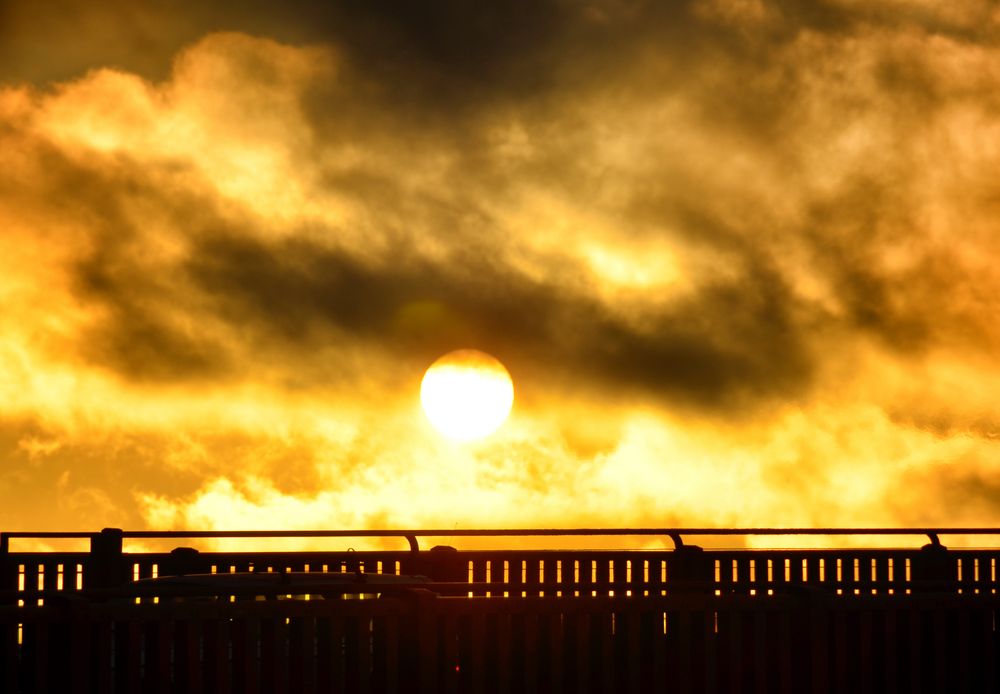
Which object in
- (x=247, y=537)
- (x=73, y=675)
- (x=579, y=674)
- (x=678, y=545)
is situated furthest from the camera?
(x=678, y=545)

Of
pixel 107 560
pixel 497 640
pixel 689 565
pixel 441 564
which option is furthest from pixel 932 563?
pixel 107 560

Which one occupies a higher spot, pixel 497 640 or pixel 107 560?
pixel 107 560

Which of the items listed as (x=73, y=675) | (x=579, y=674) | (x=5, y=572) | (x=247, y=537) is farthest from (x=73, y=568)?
(x=579, y=674)

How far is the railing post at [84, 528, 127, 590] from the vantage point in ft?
68.7

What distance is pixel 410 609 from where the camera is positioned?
14.4 meters

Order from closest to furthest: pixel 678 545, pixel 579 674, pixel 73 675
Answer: pixel 73 675
pixel 579 674
pixel 678 545

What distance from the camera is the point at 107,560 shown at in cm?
2100

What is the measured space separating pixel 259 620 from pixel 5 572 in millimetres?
7989

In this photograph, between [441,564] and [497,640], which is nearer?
[497,640]

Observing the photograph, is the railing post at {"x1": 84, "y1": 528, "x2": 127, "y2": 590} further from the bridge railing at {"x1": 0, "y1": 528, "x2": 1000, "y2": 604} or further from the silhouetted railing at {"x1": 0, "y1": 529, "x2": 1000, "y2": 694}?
the silhouetted railing at {"x1": 0, "y1": 529, "x2": 1000, "y2": 694}

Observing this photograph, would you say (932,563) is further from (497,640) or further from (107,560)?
(107,560)

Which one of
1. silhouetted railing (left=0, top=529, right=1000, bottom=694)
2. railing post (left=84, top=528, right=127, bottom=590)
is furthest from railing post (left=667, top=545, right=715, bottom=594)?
railing post (left=84, top=528, right=127, bottom=590)

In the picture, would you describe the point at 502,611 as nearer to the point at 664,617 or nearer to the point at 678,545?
the point at 664,617

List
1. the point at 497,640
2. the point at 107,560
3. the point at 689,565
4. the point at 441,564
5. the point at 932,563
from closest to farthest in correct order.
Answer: the point at 497,640, the point at 107,560, the point at 441,564, the point at 689,565, the point at 932,563
